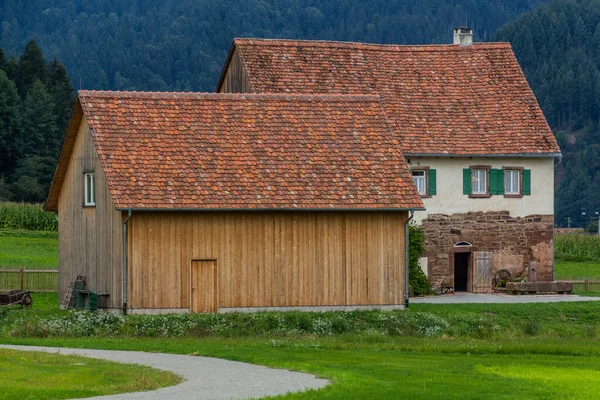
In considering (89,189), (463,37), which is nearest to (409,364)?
(89,189)

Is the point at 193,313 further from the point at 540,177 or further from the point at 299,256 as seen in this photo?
the point at 540,177

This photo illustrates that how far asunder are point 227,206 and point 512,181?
1872cm

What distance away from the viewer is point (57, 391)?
2423 centimetres

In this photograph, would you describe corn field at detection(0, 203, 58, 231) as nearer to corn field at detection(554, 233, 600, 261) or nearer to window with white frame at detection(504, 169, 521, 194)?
corn field at detection(554, 233, 600, 261)

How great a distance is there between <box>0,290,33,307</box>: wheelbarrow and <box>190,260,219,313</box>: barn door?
250 inches

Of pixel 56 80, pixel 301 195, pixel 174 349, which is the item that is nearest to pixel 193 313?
pixel 301 195

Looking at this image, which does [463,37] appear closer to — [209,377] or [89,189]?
[89,189]

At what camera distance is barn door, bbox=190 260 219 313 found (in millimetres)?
43781

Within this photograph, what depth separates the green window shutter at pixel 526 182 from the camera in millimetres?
58562

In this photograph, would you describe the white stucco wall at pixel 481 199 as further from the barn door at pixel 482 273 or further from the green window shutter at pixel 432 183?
the barn door at pixel 482 273

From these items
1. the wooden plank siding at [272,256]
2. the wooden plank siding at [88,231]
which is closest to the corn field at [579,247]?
the wooden plank siding at [272,256]

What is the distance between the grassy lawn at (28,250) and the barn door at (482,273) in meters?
17.0

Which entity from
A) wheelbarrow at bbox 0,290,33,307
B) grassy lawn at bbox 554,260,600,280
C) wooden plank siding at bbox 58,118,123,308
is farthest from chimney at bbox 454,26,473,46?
wheelbarrow at bbox 0,290,33,307

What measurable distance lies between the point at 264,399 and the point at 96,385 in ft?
11.6
